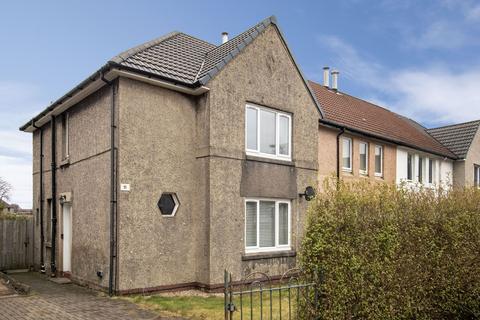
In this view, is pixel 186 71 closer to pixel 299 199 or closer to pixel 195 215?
pixel 195 215

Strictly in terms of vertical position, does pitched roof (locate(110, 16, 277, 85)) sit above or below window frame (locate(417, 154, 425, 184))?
above

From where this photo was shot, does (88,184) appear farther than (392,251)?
Yes

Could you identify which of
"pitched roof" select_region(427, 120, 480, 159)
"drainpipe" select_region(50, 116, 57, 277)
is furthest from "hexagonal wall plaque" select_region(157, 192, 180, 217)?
"pitched roof" select_region(427, 120, 480, 159)

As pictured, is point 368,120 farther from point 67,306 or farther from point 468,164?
point 67,306

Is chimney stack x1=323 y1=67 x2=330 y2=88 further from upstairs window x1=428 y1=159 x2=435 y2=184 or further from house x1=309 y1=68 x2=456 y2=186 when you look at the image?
upstairs window x1=428 y1=159 x2=435 y2=184

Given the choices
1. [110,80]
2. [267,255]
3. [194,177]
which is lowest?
[267,255]

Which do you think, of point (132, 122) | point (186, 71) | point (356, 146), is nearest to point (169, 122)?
point (132, 122)

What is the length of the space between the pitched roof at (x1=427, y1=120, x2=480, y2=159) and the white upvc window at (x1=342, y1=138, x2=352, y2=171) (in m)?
11.1

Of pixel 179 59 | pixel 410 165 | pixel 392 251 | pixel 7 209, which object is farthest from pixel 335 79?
pixel 7 209

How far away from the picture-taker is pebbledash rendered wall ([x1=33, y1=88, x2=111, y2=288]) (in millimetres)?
11008

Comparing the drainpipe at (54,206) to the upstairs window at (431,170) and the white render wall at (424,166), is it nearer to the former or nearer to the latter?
the white render wall at (424,166)

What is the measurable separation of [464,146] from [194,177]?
20428 mm

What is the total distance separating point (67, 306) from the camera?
360 inches

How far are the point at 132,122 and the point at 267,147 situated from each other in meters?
4.34
